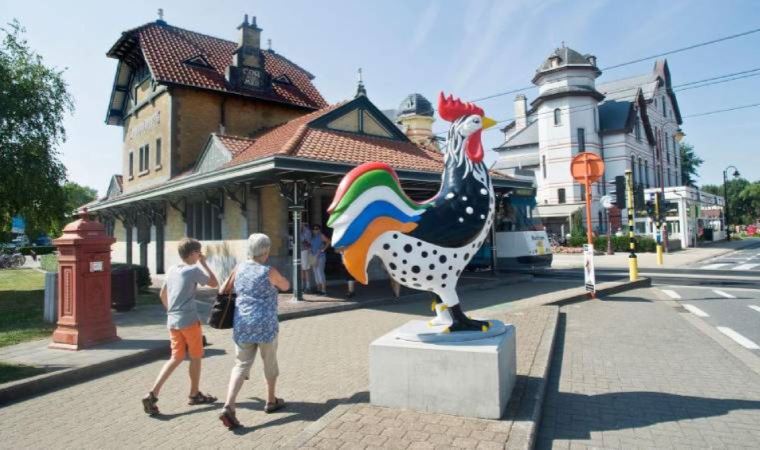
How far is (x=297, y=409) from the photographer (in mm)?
4406

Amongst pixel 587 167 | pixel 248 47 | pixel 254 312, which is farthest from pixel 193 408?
pixel 248 47

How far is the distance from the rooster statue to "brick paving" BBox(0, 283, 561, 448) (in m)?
1.40

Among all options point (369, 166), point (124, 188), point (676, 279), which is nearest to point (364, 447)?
point (369, 166)

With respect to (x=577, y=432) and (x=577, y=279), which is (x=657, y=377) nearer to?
(x=577, y=432)

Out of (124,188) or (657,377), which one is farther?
(124,188)

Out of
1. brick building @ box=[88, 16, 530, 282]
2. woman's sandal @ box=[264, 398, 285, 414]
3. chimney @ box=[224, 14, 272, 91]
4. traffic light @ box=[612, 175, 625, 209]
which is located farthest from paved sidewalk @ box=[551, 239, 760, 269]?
woman's sandal @ box=[264, 398, 285, 414]

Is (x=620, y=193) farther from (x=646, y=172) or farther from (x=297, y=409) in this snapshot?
(x=646, y=172)

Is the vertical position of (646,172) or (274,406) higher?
(646,172)

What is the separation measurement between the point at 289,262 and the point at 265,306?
8.21 meters

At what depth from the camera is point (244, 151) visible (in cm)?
1348

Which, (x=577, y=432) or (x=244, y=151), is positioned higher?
(x=244, y=151)

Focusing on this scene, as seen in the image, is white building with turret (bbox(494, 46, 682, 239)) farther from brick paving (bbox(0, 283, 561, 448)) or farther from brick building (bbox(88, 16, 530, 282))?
brick paving (bbox(0, 283, 561, 448))

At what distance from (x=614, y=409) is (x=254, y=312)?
11.6ft

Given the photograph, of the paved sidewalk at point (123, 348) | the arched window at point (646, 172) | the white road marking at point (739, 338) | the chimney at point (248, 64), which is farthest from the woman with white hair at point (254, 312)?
the arched window at point (646, 172)
